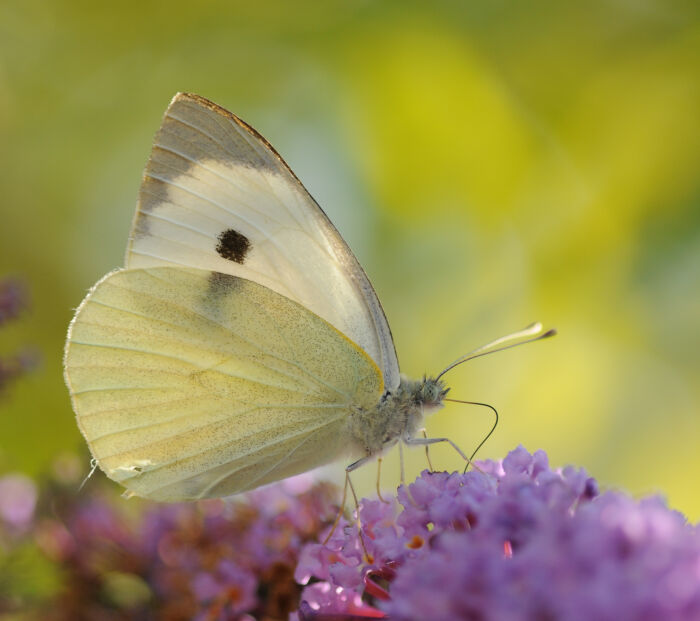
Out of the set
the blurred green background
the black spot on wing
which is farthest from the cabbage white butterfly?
the blurred green background

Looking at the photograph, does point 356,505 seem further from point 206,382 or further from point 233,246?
point 233,246

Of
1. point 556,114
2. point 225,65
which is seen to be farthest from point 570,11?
point 225,65

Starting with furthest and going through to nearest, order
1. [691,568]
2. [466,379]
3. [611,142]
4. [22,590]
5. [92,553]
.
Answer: [466,379]
[611,142]
[92,553]
[22,590]
[691,568]

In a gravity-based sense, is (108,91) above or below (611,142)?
below

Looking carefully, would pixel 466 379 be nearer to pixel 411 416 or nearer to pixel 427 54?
pixel 427 54

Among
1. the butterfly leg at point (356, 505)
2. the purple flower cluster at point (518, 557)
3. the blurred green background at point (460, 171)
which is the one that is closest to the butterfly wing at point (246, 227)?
the butterfly leg at point (356, 505)

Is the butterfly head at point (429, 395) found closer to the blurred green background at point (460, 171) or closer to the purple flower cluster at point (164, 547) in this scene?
the purple flower cluster at point (164, 547)

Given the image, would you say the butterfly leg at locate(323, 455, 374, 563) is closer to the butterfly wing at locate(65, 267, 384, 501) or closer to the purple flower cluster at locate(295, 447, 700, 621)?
the purple flower cluster at locate(295, 447, 700, 621)

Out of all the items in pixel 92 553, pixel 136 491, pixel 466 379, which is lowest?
pixel 92 553
